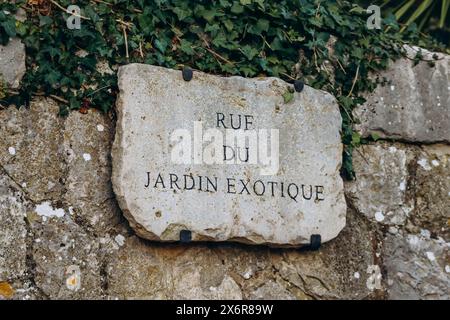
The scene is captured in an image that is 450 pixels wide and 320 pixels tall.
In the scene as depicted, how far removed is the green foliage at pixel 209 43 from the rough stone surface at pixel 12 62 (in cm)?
3

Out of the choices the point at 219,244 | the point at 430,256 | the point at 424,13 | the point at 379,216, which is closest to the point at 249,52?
the point at 219,244

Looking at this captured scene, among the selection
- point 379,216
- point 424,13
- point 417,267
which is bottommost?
point 417,267

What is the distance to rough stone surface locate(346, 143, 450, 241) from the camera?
4.38 metres

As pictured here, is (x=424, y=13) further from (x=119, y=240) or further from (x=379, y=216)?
(x=119, y=240)

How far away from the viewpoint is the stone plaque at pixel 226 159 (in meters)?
3.77

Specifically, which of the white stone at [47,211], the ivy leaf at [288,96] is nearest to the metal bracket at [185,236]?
the white stone at [47,211]

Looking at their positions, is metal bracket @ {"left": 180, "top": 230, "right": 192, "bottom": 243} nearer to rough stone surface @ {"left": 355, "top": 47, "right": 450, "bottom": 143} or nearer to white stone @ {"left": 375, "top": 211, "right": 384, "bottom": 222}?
white stone @ {"left": 375, "top": 211, "right": 384, "bottom": 222}

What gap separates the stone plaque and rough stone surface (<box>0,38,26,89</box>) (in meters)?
0.41

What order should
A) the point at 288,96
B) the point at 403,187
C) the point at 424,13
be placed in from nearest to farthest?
the point at 288,96 → the point at 403,187 → the point at 424,13

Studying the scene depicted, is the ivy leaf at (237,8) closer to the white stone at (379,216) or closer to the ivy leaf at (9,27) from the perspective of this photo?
the ivy leaf at (9,27)

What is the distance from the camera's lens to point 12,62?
376cm

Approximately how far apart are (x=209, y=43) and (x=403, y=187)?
3.82 feet

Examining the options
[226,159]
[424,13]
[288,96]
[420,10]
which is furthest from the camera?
[424,13]
